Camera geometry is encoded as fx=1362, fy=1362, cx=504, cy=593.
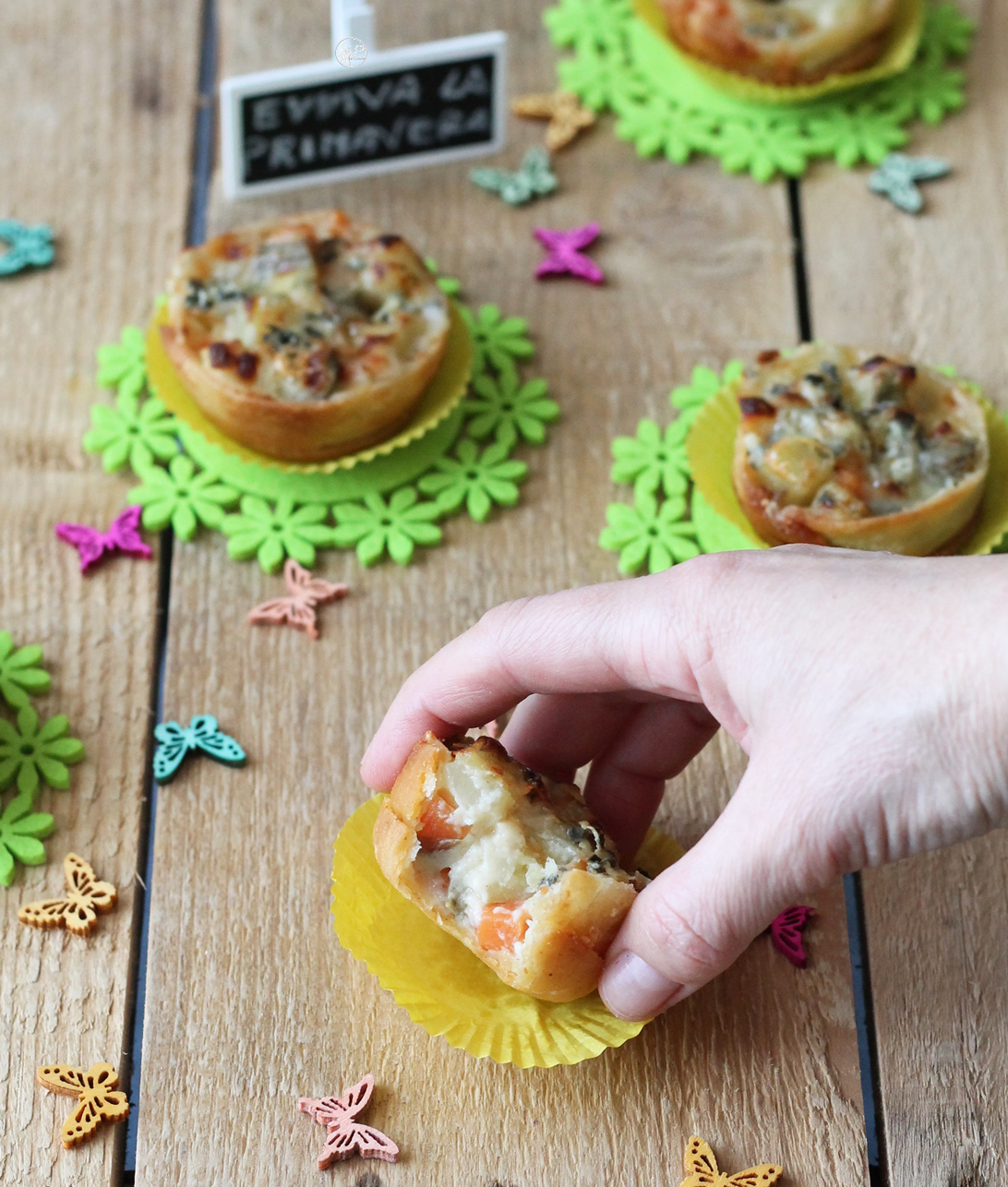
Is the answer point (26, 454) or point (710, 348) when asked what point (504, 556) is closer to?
point (710, 348)

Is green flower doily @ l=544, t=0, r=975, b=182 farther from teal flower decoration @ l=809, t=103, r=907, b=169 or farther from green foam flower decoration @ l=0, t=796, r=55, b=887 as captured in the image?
green foam flower decoration @ l=0, t=796, r=55, b=887

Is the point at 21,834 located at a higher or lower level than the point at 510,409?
lower

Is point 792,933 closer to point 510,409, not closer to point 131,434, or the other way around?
point 510,409

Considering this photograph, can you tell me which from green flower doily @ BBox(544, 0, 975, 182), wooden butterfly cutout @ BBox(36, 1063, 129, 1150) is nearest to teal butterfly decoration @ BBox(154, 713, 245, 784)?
wooden butterfly cutout @ BBox(36, 1063, 129, 1150)

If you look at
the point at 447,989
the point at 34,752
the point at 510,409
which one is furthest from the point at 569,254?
the point at 447,989

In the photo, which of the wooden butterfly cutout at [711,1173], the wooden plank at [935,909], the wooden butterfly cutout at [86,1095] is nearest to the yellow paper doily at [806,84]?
the wooden plank at [935,909]

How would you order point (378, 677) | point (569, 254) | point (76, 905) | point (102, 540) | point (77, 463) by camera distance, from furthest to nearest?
point (569, 254)
point (77, 463)
point (102, 540)
point (378, 677)
point (76, 905)
